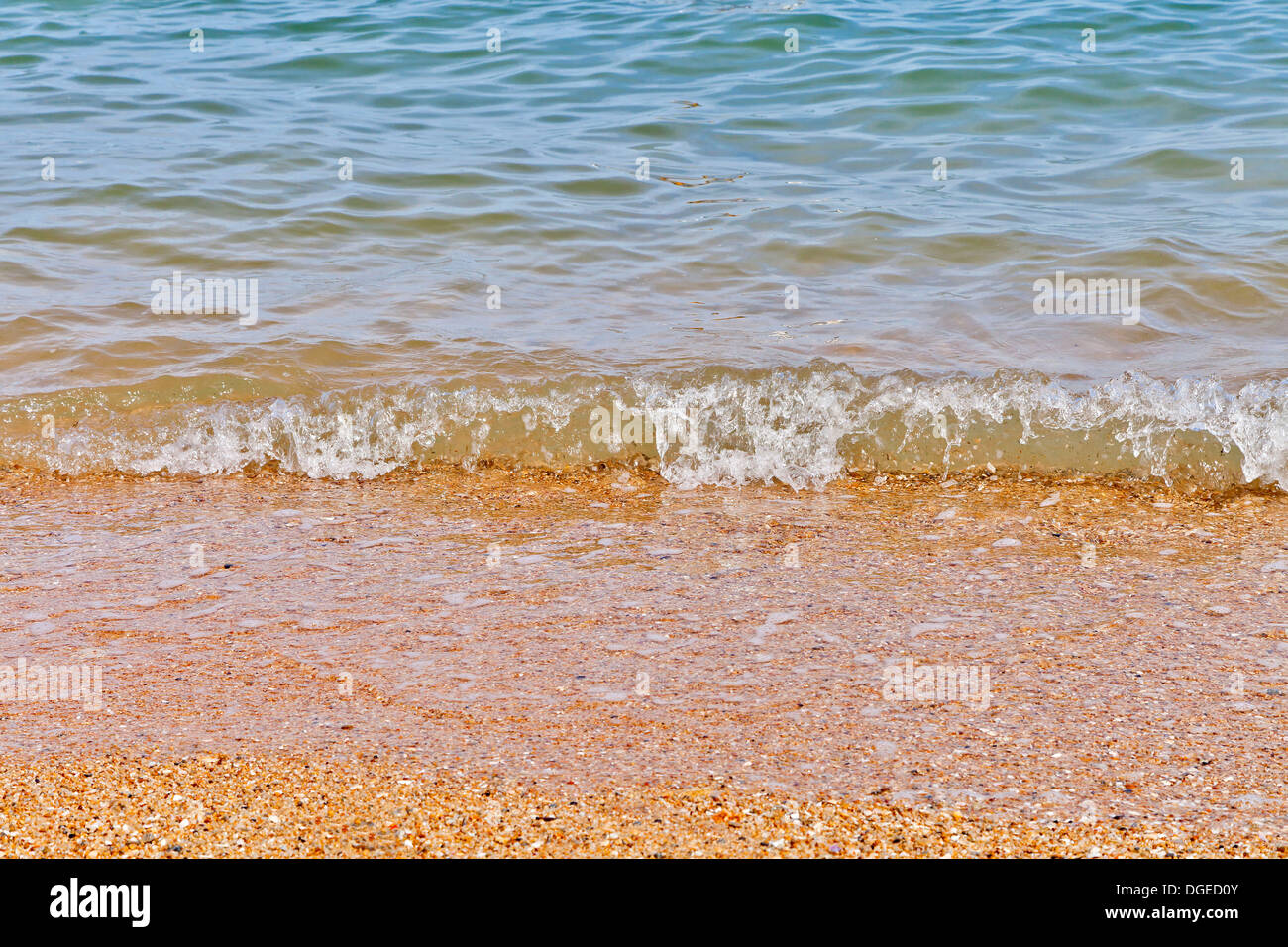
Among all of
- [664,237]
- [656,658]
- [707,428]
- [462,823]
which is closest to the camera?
[462,823]

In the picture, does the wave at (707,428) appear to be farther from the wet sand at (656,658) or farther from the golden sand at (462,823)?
the golden sand at (462,823)

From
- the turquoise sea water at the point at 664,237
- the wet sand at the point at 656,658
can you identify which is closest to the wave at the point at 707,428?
the turquoise sea water at the point at 664,237

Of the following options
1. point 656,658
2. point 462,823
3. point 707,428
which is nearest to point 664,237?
point 707,428

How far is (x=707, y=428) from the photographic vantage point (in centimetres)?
499

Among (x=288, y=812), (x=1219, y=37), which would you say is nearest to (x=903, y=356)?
(x=288, y=812)

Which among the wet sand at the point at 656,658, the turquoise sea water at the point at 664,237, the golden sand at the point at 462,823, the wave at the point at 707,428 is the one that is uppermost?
the turquoise sea water at the point at 664,237

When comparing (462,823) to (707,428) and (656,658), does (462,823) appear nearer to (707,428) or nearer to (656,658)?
(656,658)

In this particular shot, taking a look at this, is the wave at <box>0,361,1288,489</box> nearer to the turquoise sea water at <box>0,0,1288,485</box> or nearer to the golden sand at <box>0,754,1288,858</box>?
the turquoise sea water at <box>0,0,1288,485</box>

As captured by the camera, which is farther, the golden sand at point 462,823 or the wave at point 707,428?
the wave at point 707,428

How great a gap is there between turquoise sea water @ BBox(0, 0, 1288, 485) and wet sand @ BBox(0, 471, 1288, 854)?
15.6 inches

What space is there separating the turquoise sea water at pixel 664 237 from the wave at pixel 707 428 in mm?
17

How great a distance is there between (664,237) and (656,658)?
14.4ft

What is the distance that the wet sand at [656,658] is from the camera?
246 cm

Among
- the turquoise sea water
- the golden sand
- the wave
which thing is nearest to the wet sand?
the golden sand
